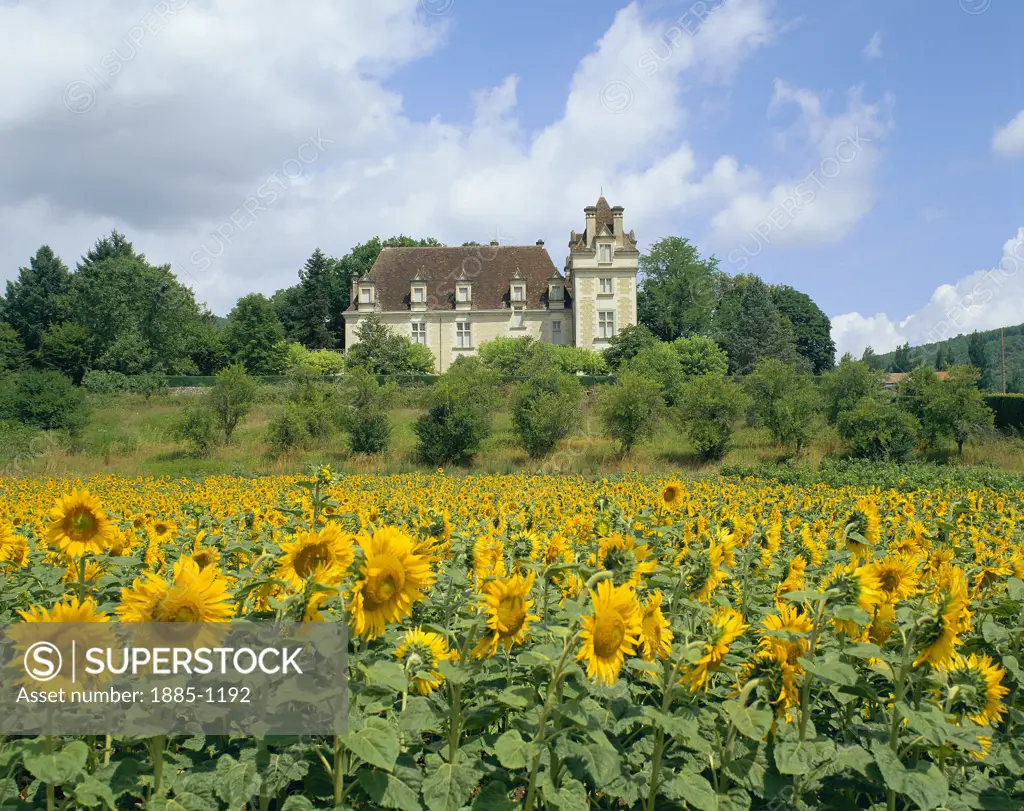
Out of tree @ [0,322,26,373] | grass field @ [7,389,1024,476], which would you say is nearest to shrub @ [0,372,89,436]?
grass field @ [7,389,1024,476]

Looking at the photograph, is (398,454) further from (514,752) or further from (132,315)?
(132,315)

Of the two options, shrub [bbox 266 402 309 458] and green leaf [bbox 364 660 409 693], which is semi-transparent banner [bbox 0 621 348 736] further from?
shrub [bbox 266 402 309 458]

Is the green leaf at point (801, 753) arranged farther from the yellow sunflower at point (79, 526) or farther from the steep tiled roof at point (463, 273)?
the steep tiled roof at point (463, 273)

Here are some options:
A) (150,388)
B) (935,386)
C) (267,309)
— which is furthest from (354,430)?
(267,309)

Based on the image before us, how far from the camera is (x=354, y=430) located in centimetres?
2673

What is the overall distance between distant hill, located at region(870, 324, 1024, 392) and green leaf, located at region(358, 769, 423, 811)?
211ft

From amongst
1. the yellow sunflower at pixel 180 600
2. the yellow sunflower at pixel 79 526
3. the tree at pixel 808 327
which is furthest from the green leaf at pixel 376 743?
the tree at pixel 808 327

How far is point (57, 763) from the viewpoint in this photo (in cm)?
186

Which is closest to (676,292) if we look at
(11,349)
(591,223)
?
(591,223)

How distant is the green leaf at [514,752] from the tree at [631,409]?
24932mm

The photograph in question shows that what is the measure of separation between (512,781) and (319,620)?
0.90 m

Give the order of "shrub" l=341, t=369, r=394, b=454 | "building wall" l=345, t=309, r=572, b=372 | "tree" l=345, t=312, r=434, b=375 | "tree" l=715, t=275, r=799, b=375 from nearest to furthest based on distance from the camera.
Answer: "shrub" l=341, t=369, r=394, b=454
"tree" l=345, t=312, r=434, b=375
"building wall" l=345, t=309, r=572, b=372
"tree" l=715, t=275, r=799, b=375

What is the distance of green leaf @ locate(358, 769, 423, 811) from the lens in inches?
77.5

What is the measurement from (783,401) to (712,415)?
9.70 feet
